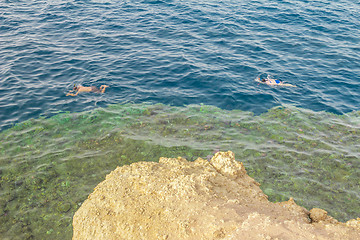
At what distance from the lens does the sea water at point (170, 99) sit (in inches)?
290

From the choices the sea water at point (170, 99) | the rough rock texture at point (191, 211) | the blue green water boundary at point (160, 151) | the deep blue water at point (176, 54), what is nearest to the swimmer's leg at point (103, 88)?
the sea water at point (170, 99)

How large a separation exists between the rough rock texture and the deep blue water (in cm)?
678

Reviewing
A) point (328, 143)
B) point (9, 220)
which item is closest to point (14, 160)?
point (9, 220)

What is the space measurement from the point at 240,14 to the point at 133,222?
21.3m

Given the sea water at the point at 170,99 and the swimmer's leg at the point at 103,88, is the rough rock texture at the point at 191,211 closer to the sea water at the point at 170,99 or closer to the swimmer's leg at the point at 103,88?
the sea water at the point at 170,99

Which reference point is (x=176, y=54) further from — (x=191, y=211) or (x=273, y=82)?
(x=191, y=211)

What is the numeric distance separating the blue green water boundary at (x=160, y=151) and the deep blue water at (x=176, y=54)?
131cm

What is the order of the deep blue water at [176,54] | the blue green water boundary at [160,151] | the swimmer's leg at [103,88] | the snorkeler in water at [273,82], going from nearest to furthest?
1. the blue green water boundary at [160,151]
2. the deep blue water at [176,54]
3. the swimmer's leg at [103,88]
4. the snorkeler in water at [273,82]

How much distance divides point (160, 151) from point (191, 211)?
434 centimetres

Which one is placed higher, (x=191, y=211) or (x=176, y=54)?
(x=191, y=211)

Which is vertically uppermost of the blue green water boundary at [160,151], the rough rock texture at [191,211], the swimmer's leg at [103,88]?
the rough rock texture at [191,211]

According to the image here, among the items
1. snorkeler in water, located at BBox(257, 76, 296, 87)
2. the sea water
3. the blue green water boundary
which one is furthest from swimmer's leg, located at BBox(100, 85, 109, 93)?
→ snorkeler in water, located at BBox(257, 76, 296, 87)

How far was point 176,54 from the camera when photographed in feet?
52.9

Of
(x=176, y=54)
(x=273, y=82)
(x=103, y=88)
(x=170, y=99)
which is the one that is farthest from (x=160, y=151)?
(x=176, y=54)
